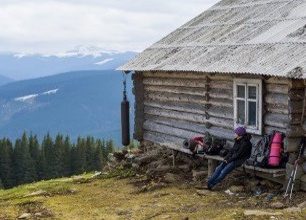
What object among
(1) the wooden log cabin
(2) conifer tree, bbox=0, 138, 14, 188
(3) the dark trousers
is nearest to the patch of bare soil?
(3) the dark trousers

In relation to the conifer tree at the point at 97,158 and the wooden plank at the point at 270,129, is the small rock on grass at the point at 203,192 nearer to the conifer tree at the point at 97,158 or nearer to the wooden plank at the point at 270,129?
the wooden plank at the point at 270,129

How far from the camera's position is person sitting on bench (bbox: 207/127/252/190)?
1608 centimetres

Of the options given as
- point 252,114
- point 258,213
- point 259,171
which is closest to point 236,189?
point 259,171

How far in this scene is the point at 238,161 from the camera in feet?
53.3

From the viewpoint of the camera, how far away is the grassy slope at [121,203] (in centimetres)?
1441

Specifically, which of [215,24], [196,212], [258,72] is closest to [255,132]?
[258,72]

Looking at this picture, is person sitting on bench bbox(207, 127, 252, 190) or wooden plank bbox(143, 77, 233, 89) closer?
person sitting on bench bbox(207, 127, 252, 190)

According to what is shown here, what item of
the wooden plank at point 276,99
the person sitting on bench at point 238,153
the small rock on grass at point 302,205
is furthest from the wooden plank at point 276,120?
the small rock on grass at point 302,205

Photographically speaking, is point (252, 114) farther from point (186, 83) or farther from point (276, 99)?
point (186, 83)

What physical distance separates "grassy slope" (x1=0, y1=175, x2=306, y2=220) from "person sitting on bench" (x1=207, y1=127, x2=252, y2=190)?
25.7 inches

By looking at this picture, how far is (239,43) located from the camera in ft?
61.1

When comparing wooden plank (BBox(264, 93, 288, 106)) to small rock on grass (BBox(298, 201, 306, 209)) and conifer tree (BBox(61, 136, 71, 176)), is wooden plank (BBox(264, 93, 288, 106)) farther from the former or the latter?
conifer tree (BBox(61, 136, 71, 176))

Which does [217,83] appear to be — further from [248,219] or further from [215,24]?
[248,219]

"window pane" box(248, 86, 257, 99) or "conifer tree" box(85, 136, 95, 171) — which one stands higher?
"window pane" box(248, 86, 257, 99)
